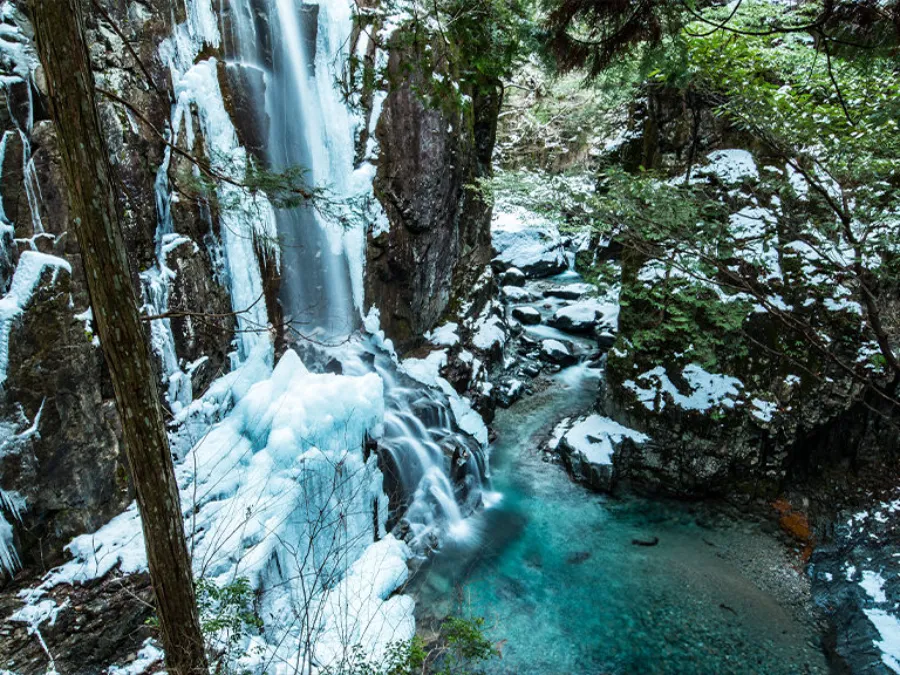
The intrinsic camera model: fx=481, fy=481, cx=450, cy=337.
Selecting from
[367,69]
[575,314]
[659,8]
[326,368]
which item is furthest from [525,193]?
[575,314]

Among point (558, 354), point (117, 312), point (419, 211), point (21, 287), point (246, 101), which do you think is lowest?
point (558, 354)

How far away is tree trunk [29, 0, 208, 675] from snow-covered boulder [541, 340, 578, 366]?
11978 mm

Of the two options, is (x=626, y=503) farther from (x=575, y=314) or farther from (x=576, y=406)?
(x=575, y=314)

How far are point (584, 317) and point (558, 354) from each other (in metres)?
2.29

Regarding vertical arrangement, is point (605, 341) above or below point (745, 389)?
below

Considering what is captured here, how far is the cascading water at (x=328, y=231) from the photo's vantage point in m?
8.22

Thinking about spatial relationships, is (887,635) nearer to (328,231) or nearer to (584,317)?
(328,231)

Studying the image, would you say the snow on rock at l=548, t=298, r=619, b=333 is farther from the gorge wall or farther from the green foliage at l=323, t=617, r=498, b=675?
the green foliage at l=323, t=617, r=498, b=675

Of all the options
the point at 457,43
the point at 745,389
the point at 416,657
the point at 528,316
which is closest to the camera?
the point at 457,43

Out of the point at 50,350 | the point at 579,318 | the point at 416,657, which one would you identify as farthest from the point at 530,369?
the point at 50,350

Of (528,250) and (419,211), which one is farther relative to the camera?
(528,250)

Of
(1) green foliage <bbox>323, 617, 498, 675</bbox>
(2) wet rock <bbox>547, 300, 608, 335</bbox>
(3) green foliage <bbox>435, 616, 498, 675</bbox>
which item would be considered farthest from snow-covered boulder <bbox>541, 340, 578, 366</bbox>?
(1) green foliage <bbox>323, 617, 498, 675</bbox>

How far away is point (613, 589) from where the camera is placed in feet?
21.8

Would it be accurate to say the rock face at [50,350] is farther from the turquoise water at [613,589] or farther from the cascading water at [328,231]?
the turquoise water at [613,589]
